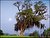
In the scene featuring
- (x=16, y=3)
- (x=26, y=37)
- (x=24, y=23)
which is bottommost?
(x=26, y=37)

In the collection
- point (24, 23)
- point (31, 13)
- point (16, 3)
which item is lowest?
point (24, 23)

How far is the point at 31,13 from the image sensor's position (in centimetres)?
340

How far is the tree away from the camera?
134 inches

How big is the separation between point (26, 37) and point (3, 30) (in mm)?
491

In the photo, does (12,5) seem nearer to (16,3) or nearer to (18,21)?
(16,3)

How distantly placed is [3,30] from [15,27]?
0.25 metres

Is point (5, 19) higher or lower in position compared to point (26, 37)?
higher

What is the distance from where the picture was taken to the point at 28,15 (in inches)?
133

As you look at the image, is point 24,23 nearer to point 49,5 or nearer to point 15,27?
point 15,27

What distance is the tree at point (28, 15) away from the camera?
339cm

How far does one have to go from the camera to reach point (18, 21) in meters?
3.41

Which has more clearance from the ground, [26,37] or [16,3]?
[16,3]

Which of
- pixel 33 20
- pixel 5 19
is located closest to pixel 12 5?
pixel 5 19

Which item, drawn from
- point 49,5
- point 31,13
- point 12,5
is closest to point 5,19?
point 12,5
